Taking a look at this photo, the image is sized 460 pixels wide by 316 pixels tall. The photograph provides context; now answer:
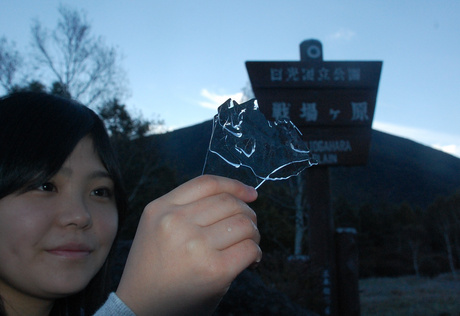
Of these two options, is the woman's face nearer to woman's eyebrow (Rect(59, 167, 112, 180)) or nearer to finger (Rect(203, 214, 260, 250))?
woman's eyebrow (Rect(59, 167, 112, 180))

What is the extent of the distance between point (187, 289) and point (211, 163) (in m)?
0.29

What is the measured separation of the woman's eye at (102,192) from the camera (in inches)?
48.9

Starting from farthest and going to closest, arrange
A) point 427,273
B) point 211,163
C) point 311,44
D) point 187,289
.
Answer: point 427,273, point 311,44, point 211,163, point 187,289

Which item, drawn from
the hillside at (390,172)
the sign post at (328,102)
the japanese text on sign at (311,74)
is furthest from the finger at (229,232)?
the hillside at (390,172)

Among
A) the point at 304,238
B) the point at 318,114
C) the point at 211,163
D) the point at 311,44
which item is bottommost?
the point at 304,238

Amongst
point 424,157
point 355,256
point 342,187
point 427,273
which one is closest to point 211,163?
point 355,256

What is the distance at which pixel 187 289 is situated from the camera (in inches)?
26.0

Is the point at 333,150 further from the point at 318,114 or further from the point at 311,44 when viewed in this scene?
the point at 311,44

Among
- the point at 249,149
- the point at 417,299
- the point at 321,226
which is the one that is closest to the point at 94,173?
the point at 249,149

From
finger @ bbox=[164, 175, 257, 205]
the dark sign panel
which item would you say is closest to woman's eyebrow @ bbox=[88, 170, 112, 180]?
finger @ bbox=[164, 175, 257, 205]

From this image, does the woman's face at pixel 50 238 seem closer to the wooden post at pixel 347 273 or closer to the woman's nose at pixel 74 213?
the woman's nose at pixel 74 213

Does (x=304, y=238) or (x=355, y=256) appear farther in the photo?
(x=304, y=238)

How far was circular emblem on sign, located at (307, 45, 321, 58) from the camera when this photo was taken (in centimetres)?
490

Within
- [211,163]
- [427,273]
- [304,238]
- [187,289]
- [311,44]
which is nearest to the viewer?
[187,289]
